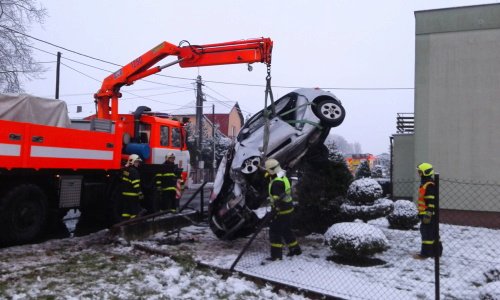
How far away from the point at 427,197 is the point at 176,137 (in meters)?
7.52

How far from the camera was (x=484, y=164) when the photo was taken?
36.9 ft

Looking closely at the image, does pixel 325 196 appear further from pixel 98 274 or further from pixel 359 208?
pixel 98 274

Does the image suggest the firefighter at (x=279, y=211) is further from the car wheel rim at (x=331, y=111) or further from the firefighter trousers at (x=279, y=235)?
the car wheel rim at (x=331, y=111)

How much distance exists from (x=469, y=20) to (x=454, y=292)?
835 cm

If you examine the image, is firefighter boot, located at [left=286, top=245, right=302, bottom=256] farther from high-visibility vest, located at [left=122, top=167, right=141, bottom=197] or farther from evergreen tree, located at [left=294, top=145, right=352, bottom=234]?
high-visibility vest, located at [left=122, top=167, right=141, bottom=197]

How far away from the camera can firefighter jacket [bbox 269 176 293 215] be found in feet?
23.7

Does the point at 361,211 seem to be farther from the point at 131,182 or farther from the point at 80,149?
the point at 80,149

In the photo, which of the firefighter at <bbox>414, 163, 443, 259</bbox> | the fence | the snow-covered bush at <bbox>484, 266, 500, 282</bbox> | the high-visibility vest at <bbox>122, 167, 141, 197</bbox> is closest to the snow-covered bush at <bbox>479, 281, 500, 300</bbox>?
the fence

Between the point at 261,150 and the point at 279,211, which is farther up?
the point at 261,150

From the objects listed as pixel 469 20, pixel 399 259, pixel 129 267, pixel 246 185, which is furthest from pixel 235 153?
pixel 469 20

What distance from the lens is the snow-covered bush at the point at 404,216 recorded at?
1035 centimetres

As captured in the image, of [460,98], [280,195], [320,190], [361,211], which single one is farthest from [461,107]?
[280,195]

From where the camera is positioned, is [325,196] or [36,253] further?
[325,196]

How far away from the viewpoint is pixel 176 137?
42.7ft
